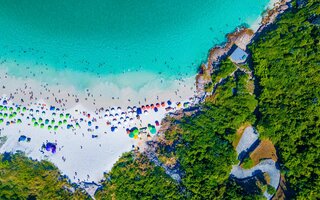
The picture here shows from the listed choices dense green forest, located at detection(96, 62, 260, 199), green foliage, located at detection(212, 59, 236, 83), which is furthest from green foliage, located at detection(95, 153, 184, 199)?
green foliage, located at detection(212, 59, 236, 83)

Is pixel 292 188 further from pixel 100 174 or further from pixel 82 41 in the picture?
pixel 82 41

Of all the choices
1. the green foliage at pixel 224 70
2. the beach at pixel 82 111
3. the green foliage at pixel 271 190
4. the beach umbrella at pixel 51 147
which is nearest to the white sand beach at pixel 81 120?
the beach at pixel 82 111

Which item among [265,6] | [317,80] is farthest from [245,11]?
[317,80]

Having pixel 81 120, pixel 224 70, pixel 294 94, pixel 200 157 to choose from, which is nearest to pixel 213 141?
pixel 200 157

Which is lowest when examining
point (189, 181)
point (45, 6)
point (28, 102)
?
point (189, 181)

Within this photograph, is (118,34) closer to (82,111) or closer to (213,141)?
(82,111)
